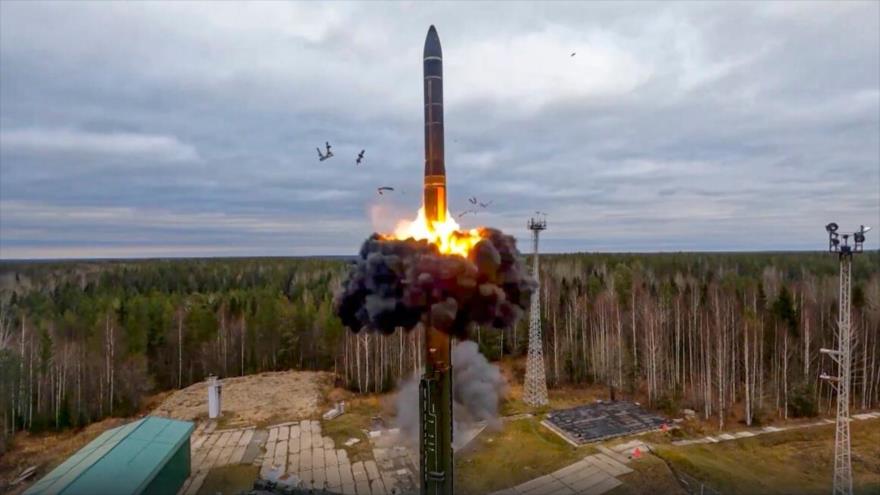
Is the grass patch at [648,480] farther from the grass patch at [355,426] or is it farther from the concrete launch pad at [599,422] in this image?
the grass patch at [355,426]

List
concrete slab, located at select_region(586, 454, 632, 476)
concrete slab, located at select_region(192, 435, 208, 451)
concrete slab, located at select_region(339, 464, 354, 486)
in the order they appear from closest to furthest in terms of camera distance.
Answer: concrete slab, located at select_region(586, 454, 632, 476)
concrete slab, located at select_region(339, 464, 354, 486)
concrete slab, located at select_region(192, 435, 208, 451)

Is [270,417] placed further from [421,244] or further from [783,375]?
[783,375]

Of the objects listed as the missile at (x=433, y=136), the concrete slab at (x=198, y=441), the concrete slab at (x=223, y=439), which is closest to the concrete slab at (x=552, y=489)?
the missile at (x=433, y=136)

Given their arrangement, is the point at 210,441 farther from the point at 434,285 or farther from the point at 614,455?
the point at 434,285

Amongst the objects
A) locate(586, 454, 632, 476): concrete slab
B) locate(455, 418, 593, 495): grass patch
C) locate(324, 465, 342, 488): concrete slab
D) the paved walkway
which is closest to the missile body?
locate(455, 418, 593, 495): grass patch

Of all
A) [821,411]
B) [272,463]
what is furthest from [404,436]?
[821,411]

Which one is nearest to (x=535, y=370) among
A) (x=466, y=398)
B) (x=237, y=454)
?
(x=466, y=398)

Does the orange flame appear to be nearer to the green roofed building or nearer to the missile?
the missile
